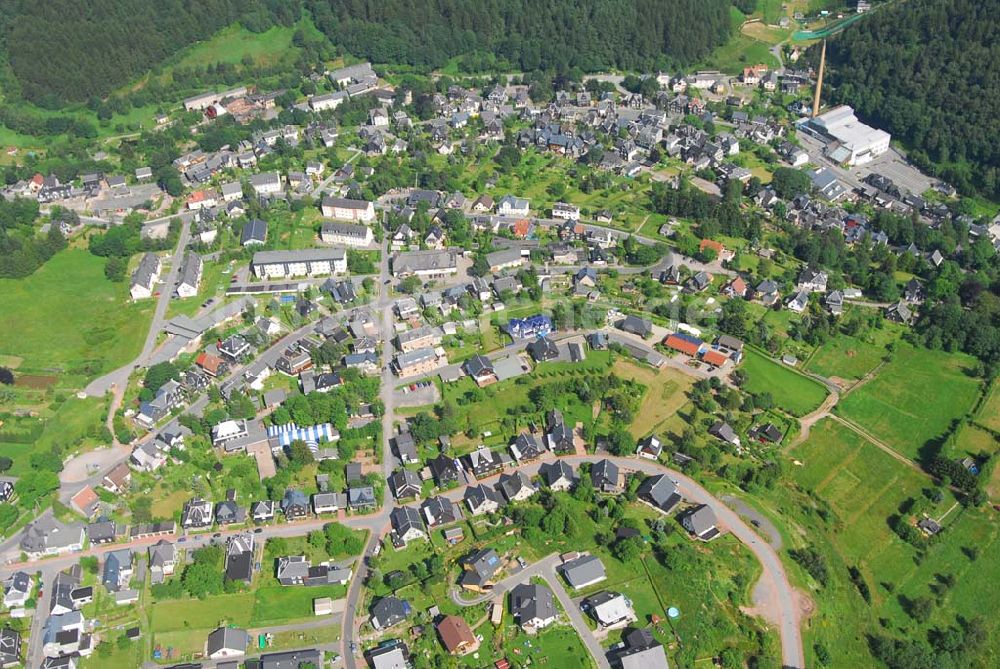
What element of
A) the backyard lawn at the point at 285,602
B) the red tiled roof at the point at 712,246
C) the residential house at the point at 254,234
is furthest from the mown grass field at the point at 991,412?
the residential house at the point at 254,234

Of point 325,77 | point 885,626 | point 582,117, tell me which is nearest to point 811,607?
point 885,626

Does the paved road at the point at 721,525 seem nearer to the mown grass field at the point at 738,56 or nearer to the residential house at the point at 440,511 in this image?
the residential house at the point at 440,511

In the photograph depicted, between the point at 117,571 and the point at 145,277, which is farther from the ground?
the point at 145,277

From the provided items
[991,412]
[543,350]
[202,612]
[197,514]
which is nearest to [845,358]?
[991,412]

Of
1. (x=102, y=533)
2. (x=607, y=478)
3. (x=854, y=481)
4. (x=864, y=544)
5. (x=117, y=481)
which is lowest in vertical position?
(x=864, y=544)

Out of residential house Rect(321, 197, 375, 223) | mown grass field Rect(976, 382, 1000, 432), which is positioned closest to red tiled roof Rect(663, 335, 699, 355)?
mown grass field Rect(976, 382, 1000, 432)

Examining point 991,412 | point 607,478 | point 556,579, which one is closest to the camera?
point 556,579

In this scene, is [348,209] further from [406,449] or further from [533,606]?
[533,606]
